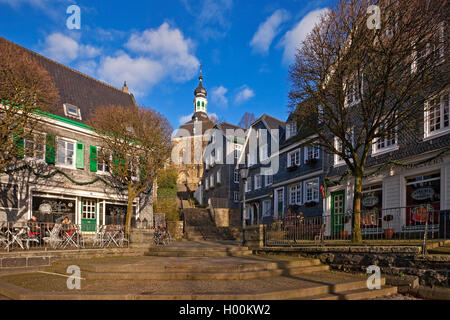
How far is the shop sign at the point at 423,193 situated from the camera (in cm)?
1371

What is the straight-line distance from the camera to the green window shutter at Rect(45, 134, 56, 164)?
17.3 meters

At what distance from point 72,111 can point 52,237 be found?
10.8 meters

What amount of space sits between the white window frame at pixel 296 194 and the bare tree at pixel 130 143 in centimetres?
932

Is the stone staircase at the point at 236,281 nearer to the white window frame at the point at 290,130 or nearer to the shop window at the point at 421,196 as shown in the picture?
the shop window at the point at 421,196

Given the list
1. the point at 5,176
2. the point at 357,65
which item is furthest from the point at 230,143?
the point at 357,65

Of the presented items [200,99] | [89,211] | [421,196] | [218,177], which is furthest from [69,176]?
[200,99]

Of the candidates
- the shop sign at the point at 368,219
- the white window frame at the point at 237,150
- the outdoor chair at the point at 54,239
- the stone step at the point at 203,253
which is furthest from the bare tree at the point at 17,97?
the white window frame at the point at 237,150

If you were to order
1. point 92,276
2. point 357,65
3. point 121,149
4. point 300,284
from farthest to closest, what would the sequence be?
point 121,149
point 357,65
point 92,276
point 300,284

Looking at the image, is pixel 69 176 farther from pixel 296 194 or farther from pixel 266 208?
pixel 266 208

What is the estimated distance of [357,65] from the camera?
10.5 m

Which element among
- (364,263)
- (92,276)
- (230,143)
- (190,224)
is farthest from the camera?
(230,143)

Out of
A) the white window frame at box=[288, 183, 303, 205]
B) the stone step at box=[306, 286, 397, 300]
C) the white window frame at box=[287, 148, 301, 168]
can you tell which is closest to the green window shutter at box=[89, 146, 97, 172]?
the white window frame at box=[287, 148, 301, 168]
